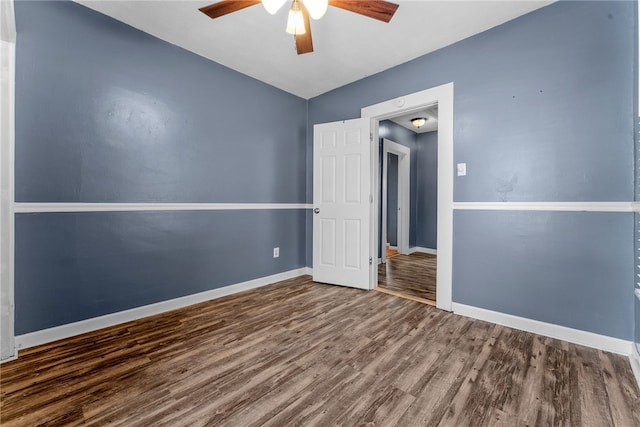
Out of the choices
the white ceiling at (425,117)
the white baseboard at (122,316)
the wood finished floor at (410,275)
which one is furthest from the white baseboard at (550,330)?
the white ceiling at (425,117)

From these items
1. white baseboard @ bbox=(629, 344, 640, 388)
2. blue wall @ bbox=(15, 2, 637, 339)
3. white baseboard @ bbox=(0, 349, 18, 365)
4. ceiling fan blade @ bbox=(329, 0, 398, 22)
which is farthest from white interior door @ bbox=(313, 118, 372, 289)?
white baseboard @ bbox=(0, 349, 18, 365)

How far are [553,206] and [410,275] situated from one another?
2.11m

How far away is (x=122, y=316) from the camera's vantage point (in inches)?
→ 89.9

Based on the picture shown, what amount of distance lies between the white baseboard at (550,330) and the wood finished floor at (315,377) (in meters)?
0.08

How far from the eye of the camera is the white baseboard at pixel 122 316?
189 centimetres

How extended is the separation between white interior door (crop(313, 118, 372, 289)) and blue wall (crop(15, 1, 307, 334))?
2.31 ft

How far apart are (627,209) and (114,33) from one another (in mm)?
4099

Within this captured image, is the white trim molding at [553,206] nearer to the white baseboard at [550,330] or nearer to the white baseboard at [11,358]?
the white baseboard at [550,330]

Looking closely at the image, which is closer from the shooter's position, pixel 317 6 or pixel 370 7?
pixel 317 6

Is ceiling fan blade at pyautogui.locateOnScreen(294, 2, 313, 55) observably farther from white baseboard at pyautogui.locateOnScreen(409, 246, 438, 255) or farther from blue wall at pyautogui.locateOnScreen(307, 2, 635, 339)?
white baseboard at pyautogui.locateOnScreen(409, 246, 438, 255)

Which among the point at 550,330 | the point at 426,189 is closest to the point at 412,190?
the point at 426,189

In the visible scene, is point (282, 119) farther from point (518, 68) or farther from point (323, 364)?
point (323, 364)

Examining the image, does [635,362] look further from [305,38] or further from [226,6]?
[226,6]

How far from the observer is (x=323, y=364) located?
66.7 inches
